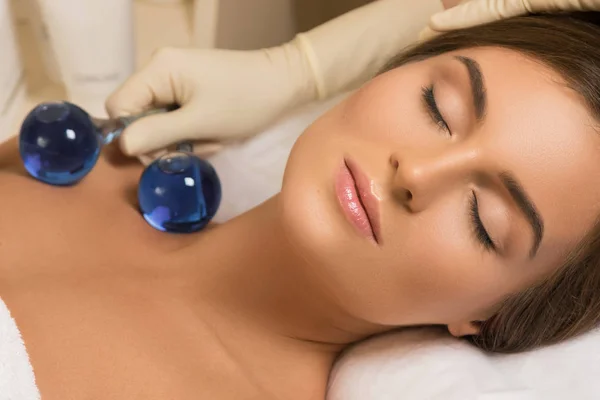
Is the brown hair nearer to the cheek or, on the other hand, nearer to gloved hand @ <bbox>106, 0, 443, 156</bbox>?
the cheek

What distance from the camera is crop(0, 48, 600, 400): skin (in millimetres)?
769

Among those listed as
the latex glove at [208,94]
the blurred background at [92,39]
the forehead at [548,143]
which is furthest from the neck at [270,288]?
the blurred background at [92,39]

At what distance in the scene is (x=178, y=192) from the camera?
100 centimetres

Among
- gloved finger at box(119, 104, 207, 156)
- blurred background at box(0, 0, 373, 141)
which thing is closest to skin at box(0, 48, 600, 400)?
gloved finger at box(119, 104, 207, 156)

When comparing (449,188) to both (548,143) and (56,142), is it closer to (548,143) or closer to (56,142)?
(548,143)

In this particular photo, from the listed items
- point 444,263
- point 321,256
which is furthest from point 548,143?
point 321,256

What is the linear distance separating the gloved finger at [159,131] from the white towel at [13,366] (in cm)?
37

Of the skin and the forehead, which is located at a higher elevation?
the forehead

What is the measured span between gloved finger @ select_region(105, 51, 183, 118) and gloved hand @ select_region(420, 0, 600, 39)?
0.41 metres

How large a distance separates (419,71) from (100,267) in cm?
49

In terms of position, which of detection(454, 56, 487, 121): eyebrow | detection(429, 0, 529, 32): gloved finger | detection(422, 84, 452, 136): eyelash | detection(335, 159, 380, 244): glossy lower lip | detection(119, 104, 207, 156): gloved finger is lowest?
detection(119, 104, 207, 156): gloved finger

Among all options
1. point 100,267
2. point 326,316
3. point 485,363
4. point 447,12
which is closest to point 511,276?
point 485,363

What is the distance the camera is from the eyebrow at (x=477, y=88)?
A: 778 mm

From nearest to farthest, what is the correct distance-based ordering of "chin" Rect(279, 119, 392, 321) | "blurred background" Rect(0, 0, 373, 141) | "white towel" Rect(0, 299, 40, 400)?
"white towel" Rect(0, 299, 40, 400)
"chin" Rect(279, 119, 392, 321)
"blurred background" Rect(0, 0, 373, 141)
